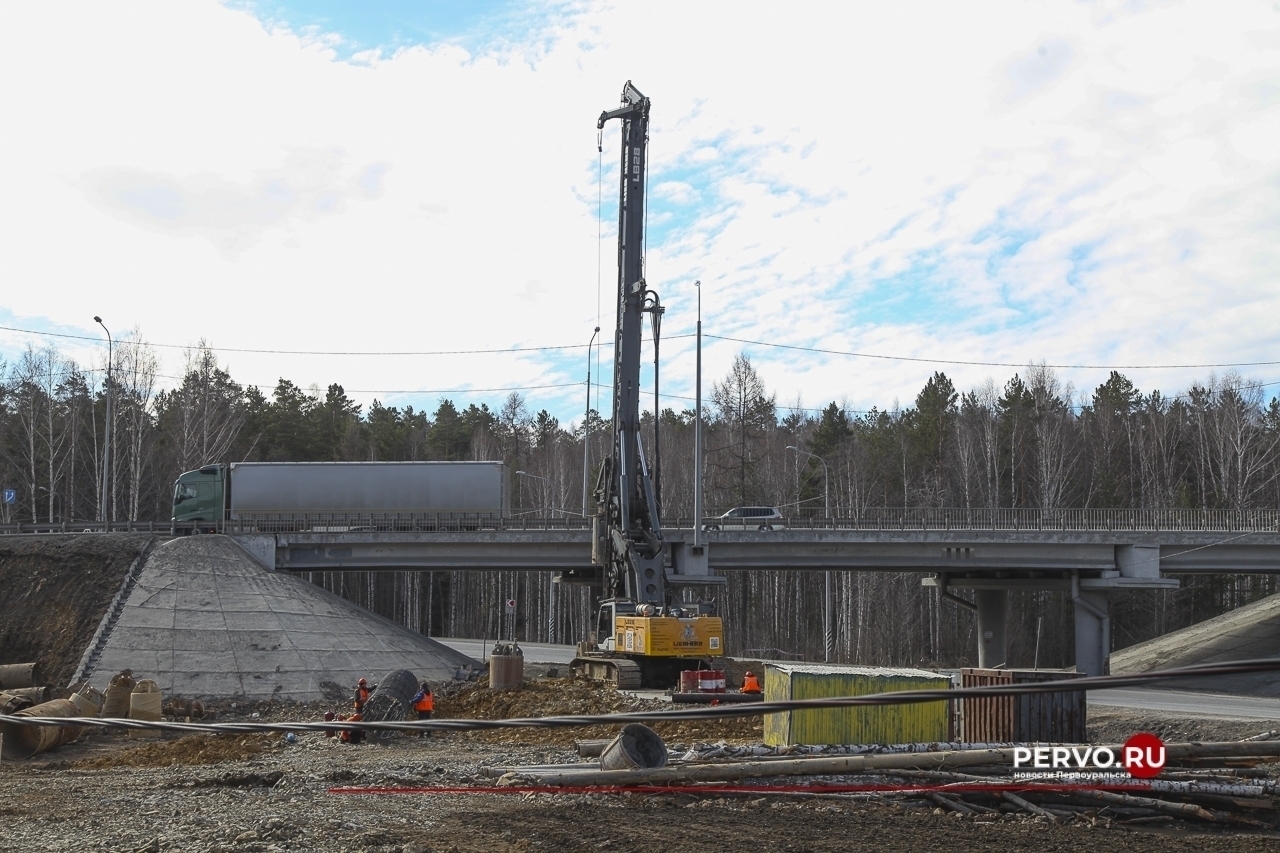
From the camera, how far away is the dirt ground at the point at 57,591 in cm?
3662

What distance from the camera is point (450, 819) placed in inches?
488

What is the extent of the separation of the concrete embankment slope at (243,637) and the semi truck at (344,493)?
25.8 ft

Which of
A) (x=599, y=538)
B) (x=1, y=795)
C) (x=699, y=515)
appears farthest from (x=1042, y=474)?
(x=1, y=795)

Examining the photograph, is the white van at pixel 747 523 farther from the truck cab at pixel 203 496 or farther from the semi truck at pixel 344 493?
the truck cab at pixel 203 496

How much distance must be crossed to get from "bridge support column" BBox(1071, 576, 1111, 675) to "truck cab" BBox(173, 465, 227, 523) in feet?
127

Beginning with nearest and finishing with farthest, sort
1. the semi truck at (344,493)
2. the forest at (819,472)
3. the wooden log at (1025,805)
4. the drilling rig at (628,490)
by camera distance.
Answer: the wooden log at (1025,805), the drilling rig at (628,490), the semi truck at (344,493), the forest at (819,472)

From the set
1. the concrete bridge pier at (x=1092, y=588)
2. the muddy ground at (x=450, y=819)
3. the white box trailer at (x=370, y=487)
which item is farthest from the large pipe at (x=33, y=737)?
the concrete bridge pier at (x=1092, y=588)

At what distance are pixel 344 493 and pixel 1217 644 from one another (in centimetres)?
4083

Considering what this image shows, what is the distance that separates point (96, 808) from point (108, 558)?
31.5 meters

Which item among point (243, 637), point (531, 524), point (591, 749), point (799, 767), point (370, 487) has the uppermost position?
point (370, 487)

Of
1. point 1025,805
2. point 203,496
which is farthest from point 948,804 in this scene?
point 203,496

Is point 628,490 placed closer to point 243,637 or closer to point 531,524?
point 243,637

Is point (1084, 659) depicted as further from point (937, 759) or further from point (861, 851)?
point (861, 851)

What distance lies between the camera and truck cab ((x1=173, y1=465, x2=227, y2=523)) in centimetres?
5250
